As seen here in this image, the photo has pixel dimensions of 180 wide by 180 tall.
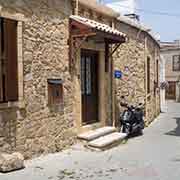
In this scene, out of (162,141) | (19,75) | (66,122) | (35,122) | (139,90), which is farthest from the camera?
(139,90)

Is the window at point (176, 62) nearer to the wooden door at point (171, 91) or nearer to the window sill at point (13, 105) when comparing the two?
the wooden door at point (171, 91)

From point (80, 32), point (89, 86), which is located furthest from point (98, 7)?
point (89, 86)

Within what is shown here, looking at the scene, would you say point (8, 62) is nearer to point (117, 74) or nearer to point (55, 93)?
point (55, 93)

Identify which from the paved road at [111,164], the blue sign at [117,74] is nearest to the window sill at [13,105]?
the paved road at [111,164]

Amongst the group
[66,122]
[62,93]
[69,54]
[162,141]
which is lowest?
[162,141]

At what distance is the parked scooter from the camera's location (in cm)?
1161

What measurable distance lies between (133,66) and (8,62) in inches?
279

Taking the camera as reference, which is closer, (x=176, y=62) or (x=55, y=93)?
(x=55, y=93)

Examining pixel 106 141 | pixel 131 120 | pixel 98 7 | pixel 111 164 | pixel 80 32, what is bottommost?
pixel 111 164

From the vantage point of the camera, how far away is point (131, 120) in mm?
11688

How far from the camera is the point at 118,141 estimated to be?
32.3 ft

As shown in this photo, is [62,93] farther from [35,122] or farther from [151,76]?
[151,76]

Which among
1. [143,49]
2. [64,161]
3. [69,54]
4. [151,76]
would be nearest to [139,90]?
[143,49]

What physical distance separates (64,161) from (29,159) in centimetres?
73
